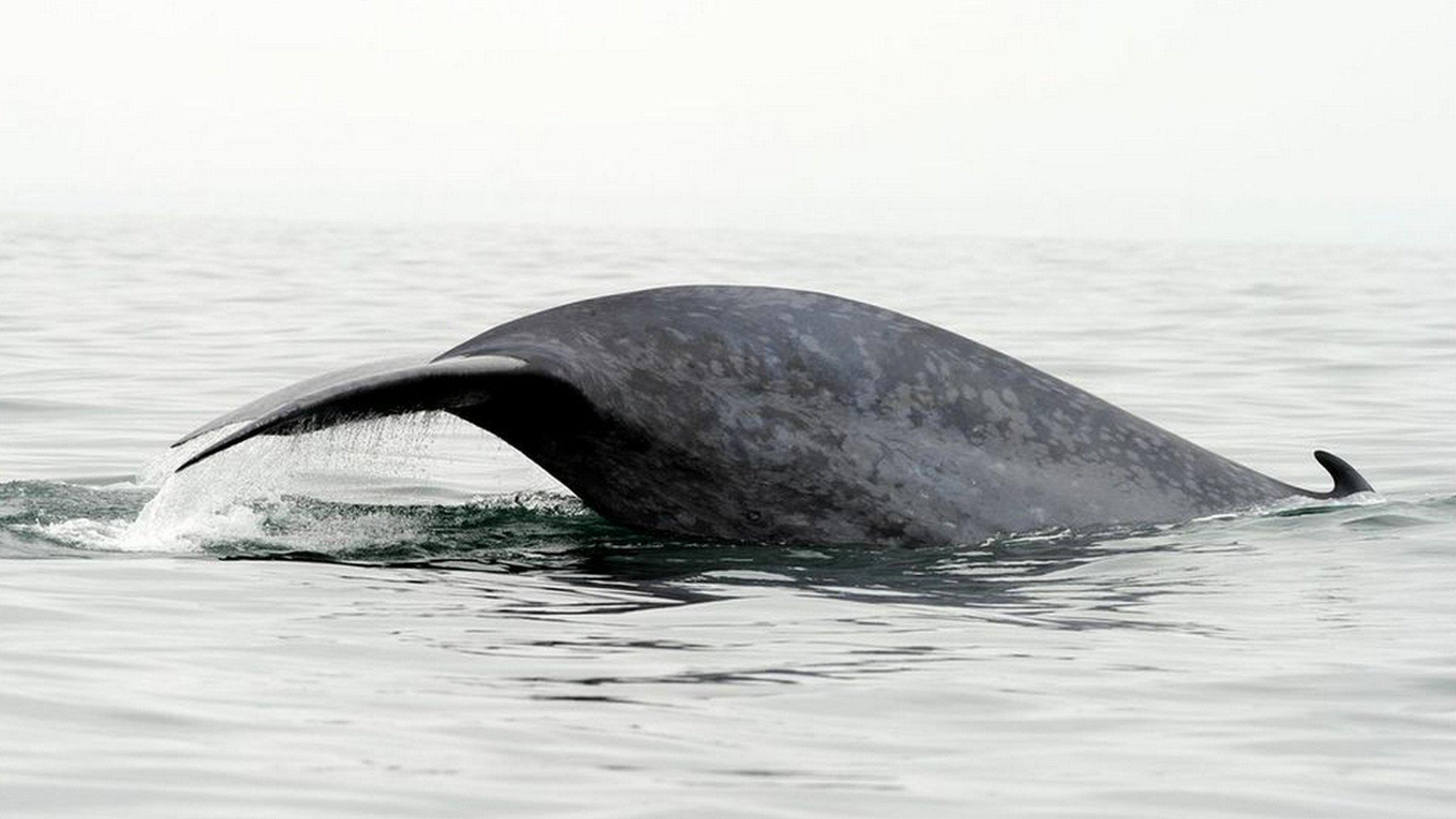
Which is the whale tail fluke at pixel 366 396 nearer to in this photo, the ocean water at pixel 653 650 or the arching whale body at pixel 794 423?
the arching whale body at pixel 794 423

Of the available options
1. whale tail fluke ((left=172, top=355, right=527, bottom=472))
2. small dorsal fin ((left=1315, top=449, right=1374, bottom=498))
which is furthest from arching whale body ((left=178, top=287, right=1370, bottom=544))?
small dorsal fin ((left=1315, top=449, right=1374, bottom=498))

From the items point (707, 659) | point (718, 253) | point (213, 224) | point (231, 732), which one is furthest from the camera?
point (213, 224)

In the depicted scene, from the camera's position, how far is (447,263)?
4303cm

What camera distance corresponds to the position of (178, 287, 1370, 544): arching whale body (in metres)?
8.85

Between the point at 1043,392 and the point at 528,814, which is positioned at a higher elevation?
the point at 1043,392

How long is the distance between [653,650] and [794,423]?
178 centimetres

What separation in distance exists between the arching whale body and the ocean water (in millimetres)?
160

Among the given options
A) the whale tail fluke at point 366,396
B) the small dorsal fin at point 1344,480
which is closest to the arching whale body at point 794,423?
the whale tail fluke at point 366,396

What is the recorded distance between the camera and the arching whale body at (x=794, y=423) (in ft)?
29.0

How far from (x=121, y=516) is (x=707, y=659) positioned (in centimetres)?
378

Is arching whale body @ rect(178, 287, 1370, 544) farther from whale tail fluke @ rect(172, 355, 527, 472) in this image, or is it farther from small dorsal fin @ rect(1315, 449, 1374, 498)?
small dorsal fin @ rect(1315, 449, 1374, 498)

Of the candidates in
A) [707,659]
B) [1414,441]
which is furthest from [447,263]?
[707,659]

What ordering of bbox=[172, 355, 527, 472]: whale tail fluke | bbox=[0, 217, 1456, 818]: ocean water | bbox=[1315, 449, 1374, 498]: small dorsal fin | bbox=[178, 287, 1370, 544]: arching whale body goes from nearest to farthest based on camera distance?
bbox=[0, 217, 1456, 818]: ocean water
bbox=[172, 355, 527, 472]: whale tail fluke
bbox=[178, 287, 1370, 544]: arching whale body
bbox=[1315, 449, 1374, 498]: small dorsal fin

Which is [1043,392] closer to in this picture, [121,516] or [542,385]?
[542,385]
